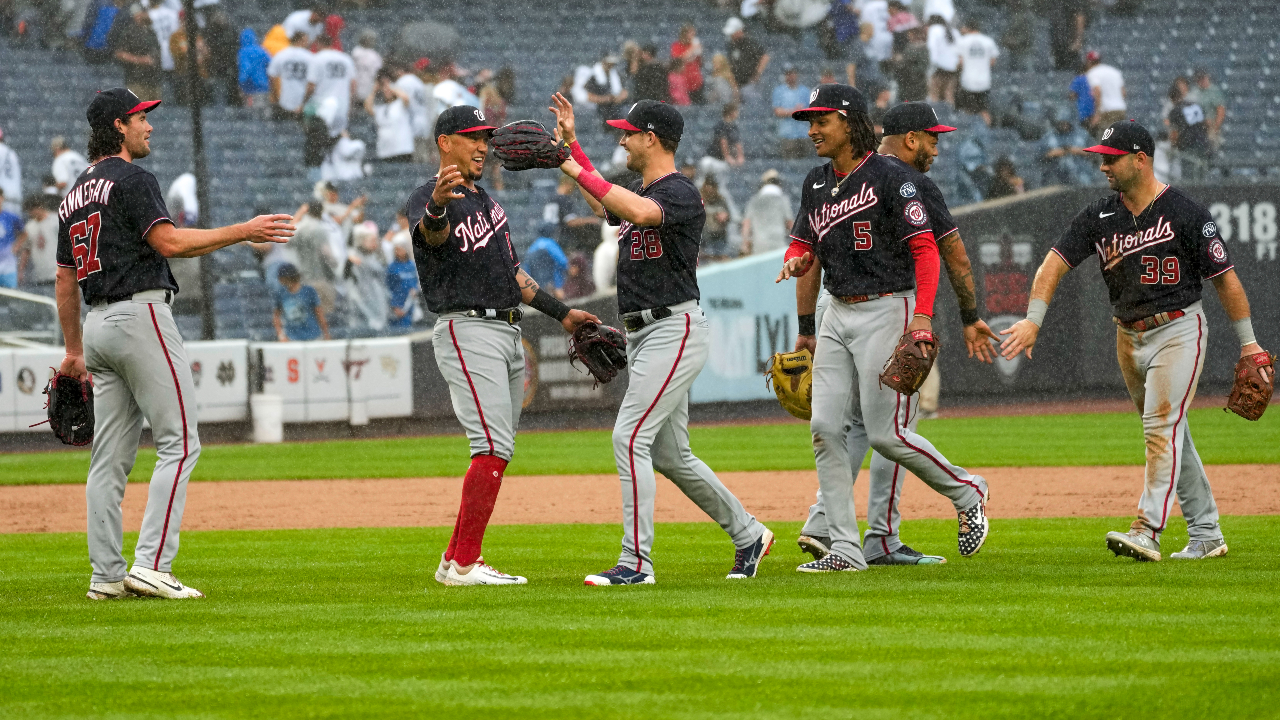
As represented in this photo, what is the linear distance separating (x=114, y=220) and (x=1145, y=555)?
4258 millimetres

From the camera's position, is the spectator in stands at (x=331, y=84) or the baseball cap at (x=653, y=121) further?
the spectator in stands at (x=331, y=84)

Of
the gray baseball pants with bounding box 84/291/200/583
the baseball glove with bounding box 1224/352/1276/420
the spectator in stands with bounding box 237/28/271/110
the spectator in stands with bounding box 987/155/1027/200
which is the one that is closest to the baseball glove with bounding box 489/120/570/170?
the gray baseball pants with bounding box 84/291/200/583

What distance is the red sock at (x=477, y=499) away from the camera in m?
5.69

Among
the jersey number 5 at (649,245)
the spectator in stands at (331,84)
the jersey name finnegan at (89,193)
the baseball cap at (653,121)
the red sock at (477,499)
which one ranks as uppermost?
the spectator in stands at (331,84)

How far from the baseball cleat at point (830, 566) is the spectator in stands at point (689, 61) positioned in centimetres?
1635

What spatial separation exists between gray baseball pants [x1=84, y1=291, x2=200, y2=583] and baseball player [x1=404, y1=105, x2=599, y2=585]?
3.17 ft

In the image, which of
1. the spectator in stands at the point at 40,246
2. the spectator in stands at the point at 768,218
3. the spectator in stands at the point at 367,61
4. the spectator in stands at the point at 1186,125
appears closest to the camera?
the spectator in stands at the point at 40,246

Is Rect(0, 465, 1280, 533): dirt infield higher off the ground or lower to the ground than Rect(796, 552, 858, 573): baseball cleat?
lower

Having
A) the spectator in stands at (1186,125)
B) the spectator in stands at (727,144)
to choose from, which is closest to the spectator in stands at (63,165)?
the spectator in stands at (727,144)

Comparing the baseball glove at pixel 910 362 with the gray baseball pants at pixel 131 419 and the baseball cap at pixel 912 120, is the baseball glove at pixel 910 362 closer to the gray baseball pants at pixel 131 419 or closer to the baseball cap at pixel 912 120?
the baseball cap at pixel 912 120

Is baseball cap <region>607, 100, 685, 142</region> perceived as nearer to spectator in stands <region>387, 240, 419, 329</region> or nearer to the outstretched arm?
the outstretched arm

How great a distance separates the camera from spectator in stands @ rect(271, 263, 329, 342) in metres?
17.5

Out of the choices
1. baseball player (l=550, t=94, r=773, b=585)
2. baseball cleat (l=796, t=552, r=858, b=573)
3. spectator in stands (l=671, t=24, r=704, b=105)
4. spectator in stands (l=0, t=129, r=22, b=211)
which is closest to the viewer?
baseball player (l=550, t=94, r=773, b=585)

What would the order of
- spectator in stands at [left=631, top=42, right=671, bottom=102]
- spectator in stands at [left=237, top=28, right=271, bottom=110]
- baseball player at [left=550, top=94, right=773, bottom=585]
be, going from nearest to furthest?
1. baseball player at [left=550, top=94, right=773, bottom=585]
2. spectator in stands at [left=237, top=28, right=271, bottom=110]
3. spectator in stands at [left=631, top=42, right=671, bottom=102]
